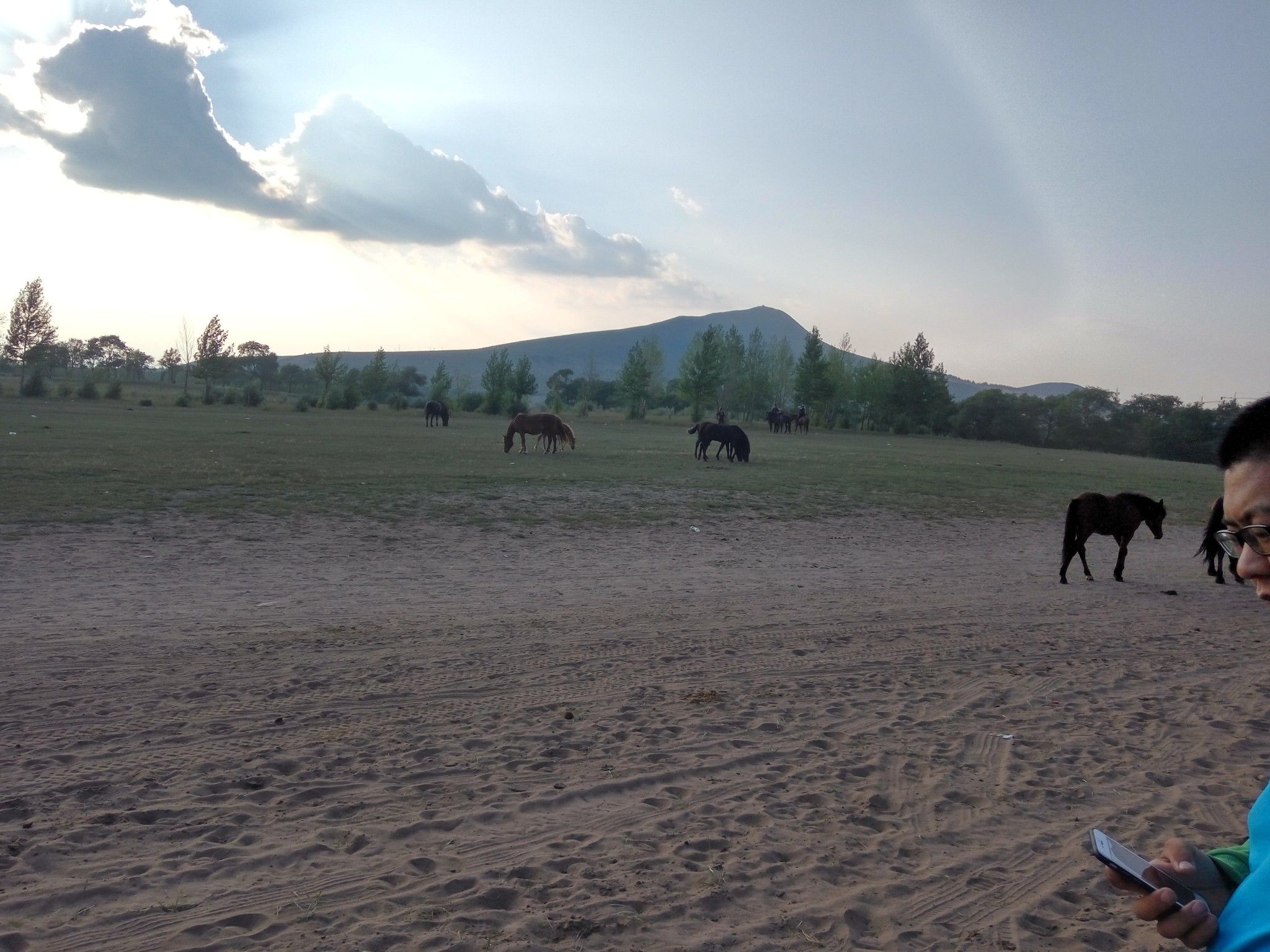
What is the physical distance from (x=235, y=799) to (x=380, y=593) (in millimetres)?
5232

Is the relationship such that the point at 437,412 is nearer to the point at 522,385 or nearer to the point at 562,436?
the point at 562,436

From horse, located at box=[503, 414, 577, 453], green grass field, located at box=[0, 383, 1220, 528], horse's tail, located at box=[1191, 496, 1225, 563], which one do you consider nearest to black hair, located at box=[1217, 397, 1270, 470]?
horse's tail, located at box=[1191, 496, 1225, 563]

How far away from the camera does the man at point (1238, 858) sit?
1.58 metres

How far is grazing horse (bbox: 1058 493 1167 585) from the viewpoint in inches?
494

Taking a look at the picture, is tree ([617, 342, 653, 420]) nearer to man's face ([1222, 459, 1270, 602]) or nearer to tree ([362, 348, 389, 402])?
tree ([362, 348, 389, 402])

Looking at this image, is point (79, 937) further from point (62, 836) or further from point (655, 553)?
point (655, 553)

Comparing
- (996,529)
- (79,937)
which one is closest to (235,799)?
(79,937)

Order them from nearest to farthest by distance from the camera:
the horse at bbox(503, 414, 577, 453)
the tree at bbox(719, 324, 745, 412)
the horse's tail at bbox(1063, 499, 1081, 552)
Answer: the horse's tail at bbox(1063, 499, 1081, 552) → the horse at bbox(503, 414, 577, 453) → the tree at bbox(719, 324, 745, 412)

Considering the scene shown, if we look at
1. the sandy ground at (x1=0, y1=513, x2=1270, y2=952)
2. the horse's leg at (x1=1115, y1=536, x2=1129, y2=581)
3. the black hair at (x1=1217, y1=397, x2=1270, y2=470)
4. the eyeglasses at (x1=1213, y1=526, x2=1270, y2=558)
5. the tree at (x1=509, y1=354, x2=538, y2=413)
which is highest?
the tree at (x1=509, y1=354, x2=538, y2=413)

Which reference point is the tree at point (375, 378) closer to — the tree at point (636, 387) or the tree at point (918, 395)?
the tree at point (636, 387)

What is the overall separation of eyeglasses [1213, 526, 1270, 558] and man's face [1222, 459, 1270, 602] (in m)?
0.01

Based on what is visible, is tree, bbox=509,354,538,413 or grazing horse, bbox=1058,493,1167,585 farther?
tree, bbox=509,354,538,413

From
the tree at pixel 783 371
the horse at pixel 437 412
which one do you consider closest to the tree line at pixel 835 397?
the tree at pixel 783 371

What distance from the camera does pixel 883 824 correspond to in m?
4.63
